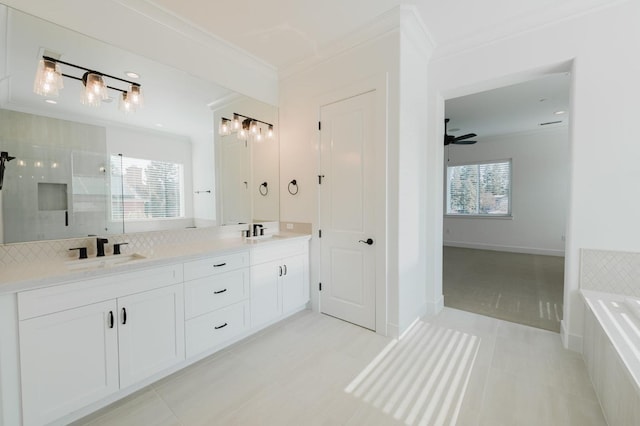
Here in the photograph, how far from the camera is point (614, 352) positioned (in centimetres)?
147

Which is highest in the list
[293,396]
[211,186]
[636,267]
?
[211,186]

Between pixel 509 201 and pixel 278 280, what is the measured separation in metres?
6.63

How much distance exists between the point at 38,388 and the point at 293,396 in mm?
1410

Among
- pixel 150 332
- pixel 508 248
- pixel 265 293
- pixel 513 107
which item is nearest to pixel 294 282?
pixel 265 293

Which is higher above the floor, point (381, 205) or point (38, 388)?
point (381, 205)

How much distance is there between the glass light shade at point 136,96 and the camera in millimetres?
2203

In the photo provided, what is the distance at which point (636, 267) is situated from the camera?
6.81 ft

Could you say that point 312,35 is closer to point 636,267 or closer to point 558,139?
point 636,267

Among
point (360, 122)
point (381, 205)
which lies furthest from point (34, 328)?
point (360, 122)

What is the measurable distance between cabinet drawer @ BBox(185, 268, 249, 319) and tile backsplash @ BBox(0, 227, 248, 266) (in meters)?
0.59

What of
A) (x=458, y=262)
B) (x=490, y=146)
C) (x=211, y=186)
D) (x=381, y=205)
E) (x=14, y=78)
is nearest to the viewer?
(x=14, y=78)

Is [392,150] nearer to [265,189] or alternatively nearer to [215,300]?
[265,189]

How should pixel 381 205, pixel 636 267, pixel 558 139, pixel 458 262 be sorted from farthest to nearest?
pixel 558 139 < pixel 458 262 < pixel 381 205 < pixel 636 267

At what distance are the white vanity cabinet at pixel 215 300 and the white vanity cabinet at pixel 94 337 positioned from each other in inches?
3.4
